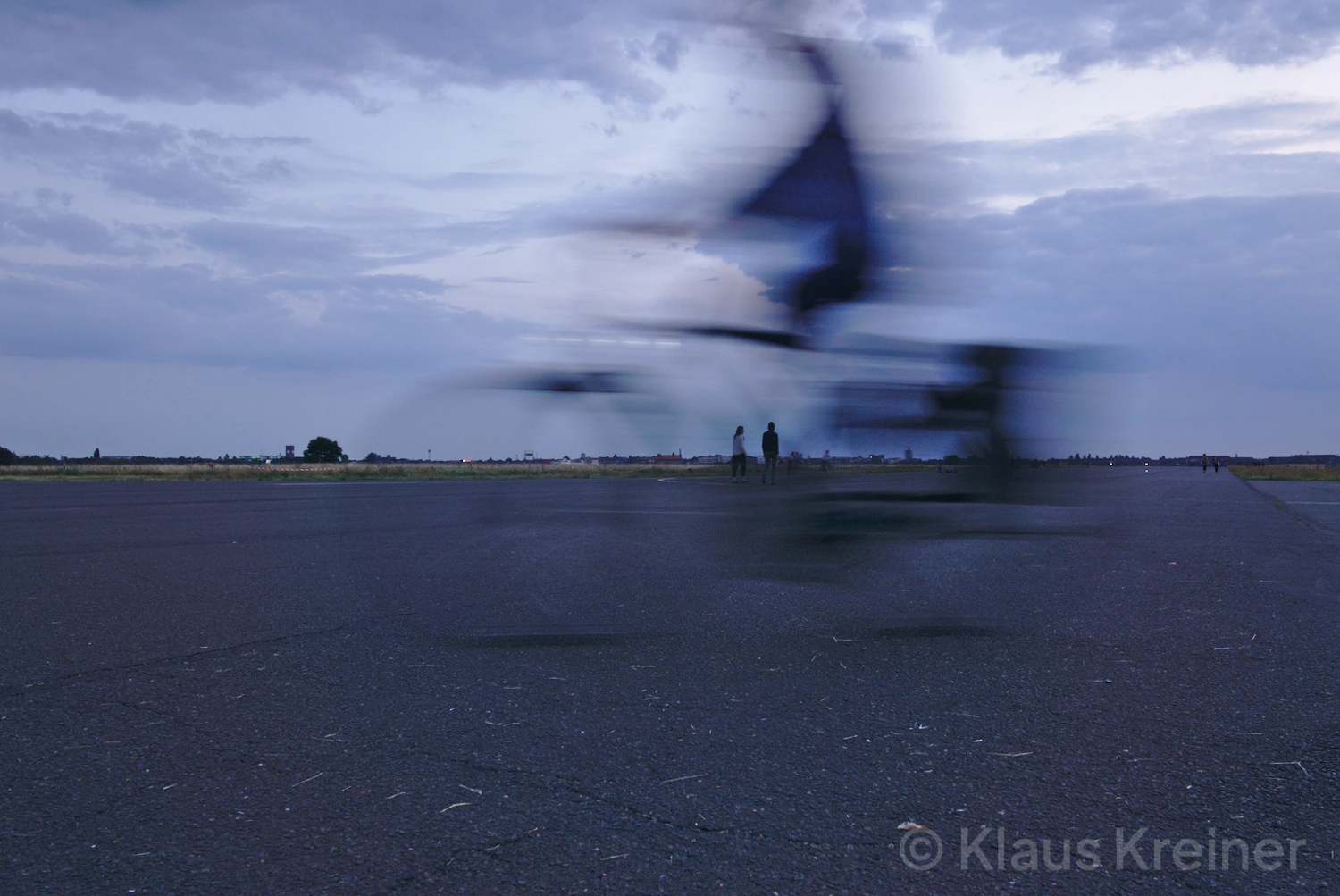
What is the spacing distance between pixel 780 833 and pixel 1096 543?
8.50 metres

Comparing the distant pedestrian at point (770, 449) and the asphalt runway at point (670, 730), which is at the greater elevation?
the distant pedestrian at point (770, 449)

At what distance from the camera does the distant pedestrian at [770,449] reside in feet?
29.2

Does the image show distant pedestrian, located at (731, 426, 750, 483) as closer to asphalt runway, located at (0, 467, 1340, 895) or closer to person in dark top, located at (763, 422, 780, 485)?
person in dark top, located at (763, 422, 780, 485)

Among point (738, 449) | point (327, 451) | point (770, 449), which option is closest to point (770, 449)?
point (770, 449)

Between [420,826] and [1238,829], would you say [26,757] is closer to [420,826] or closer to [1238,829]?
[420,826]

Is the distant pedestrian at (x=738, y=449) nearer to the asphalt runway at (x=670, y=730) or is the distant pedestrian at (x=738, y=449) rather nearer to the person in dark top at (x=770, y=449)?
the person in dark top at (x=770, y=449)

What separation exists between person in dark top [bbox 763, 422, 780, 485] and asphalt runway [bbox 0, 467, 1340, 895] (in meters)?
1.68

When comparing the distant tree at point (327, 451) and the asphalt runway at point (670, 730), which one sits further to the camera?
the distant tree at point (327, 451)

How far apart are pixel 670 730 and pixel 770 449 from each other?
248 inches

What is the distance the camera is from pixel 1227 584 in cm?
698

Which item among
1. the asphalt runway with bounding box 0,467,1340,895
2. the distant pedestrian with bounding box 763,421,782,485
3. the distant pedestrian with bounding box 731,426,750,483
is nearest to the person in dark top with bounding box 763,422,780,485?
the distant pedestrian with bounding box 763,421,782,485

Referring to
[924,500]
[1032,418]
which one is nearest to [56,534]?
[924,500]

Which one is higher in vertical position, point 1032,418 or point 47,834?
point 1032,418

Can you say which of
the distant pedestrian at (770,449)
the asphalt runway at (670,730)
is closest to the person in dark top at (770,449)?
the distant pedestrian at (770,449)
